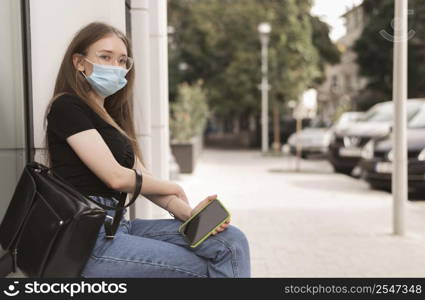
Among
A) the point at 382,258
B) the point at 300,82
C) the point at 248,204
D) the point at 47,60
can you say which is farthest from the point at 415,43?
the point at 47,60

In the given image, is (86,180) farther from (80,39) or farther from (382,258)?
(382,258)

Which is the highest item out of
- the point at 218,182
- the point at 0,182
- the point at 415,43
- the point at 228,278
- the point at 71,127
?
the point at 415,43

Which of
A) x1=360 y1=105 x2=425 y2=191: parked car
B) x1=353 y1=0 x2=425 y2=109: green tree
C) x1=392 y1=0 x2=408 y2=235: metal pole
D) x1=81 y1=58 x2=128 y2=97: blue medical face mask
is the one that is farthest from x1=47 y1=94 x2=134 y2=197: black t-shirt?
x1=353 y1=0 x2=425 y2=109: green tree

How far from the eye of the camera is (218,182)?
13.8m

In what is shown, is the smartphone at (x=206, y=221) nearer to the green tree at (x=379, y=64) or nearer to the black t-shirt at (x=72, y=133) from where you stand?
the black t-shirt at (x=72, y=133)

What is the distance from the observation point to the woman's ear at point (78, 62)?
111 inches

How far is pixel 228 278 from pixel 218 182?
36.7 feet

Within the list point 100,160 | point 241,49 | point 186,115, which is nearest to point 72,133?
point 100,160

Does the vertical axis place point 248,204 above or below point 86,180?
below

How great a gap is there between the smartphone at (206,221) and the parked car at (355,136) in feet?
36.0

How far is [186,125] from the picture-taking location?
17.1 m

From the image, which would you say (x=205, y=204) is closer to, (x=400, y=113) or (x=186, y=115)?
(x=400, y=113)

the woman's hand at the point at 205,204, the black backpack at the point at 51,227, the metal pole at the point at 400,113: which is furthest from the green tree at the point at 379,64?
the black backpack at the point at 51,227

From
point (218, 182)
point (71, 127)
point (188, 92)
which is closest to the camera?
point (71, 127)
